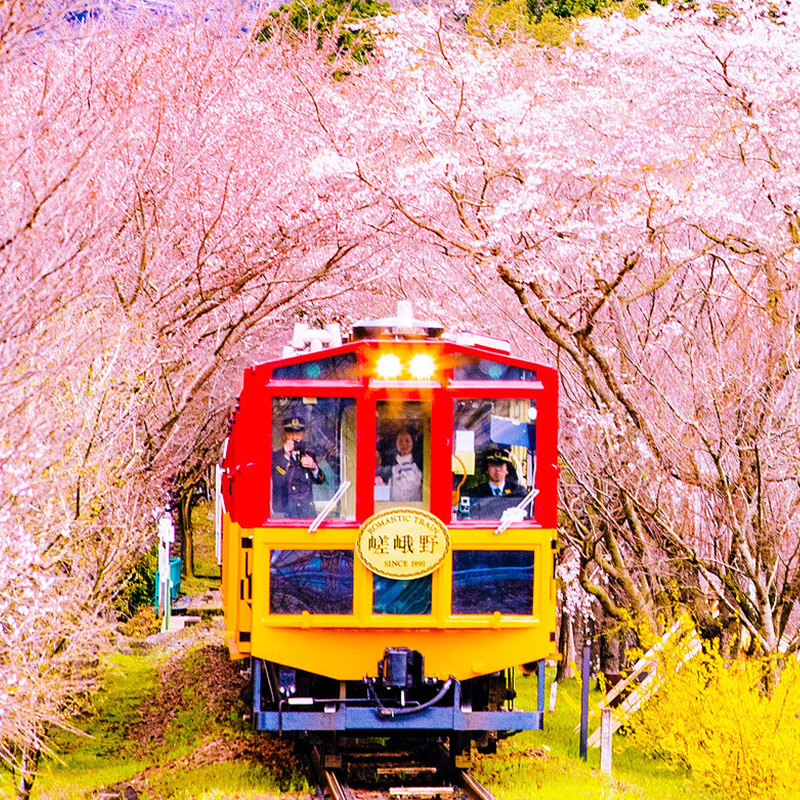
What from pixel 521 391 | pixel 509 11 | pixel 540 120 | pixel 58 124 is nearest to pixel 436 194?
pixel 540 120

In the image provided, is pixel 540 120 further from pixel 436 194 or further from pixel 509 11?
pixel 509 11

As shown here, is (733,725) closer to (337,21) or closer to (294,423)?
(294,423)

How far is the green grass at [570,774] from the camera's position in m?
7.56

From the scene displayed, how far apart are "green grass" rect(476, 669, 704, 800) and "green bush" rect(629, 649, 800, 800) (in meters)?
0.32

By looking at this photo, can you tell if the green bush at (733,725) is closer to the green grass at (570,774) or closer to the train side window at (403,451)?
the green grass at (570,774)

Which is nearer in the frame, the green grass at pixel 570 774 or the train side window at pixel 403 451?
the train side window at pixel 403 451

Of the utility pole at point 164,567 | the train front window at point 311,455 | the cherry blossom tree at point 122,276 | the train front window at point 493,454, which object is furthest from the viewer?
the utility pole at point 164,567

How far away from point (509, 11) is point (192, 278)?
28.0ft

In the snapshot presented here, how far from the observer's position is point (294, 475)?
23.9 ft

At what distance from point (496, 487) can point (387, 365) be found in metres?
1.01

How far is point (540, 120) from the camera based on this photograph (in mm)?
11398

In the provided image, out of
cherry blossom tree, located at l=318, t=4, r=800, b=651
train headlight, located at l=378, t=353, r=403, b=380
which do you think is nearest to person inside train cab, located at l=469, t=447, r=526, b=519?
train headlight, located at l=378, t=353, r=403, b=380

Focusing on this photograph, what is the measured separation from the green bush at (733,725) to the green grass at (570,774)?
1.05 feet

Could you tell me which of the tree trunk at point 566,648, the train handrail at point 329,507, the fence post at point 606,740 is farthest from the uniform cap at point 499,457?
the tree trunk at point 566,648
